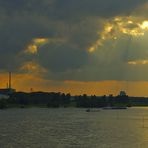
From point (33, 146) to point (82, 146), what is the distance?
10134mm

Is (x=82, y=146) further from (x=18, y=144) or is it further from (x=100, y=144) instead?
(x=18, y=144)

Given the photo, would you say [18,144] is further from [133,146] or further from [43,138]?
[133,146]

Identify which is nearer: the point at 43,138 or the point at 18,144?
the point at 18,144

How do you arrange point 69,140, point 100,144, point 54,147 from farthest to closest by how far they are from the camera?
1. point 69,140
2. point 100,144
3. point 54,147

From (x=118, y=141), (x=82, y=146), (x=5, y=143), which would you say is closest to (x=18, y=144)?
(x=5, y=143)

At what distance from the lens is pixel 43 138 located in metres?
124

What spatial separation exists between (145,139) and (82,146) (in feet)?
84.5

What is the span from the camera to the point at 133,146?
348 feet

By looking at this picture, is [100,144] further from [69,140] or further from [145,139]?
[145,139]

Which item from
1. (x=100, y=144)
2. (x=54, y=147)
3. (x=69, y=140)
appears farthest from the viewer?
(x=69, y=140)

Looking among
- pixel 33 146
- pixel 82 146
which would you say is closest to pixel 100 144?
pixel 82 146

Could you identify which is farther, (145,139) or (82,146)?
(145,139)

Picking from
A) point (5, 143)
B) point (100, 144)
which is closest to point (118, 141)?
point (100, 144)

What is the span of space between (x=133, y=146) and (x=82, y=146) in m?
10.9
